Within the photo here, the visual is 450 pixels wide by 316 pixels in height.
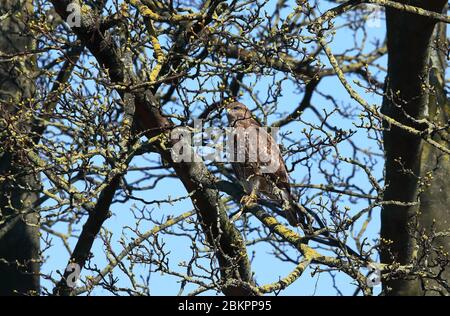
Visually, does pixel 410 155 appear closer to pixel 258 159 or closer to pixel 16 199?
pixel 258 159

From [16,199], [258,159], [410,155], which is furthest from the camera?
[16,199]

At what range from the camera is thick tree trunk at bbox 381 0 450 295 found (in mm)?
7148

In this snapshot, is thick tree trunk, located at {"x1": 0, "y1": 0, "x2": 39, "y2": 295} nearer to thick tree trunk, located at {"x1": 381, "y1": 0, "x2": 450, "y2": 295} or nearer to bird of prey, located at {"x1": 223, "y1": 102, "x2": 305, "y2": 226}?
bird of prey, located at {"x1": 223, "y1": 102, "x2": 305, "y2": 226}

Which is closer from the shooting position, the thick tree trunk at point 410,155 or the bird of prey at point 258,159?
the thick tree trunk at point 410,155

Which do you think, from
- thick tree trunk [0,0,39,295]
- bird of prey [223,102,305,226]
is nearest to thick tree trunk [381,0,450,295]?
bird of prey [223,102,305,226]

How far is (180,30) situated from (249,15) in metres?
0.55

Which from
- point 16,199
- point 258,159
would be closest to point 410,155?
point 258,159

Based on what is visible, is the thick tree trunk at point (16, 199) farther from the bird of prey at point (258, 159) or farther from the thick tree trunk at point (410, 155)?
the thick tree trunk at point (410, 155)

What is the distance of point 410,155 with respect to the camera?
24.6 feet

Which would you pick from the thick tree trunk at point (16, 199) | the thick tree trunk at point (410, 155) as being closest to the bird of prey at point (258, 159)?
the thick tree trunk at point (410, 155)

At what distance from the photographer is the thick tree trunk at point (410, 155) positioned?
281 inches
